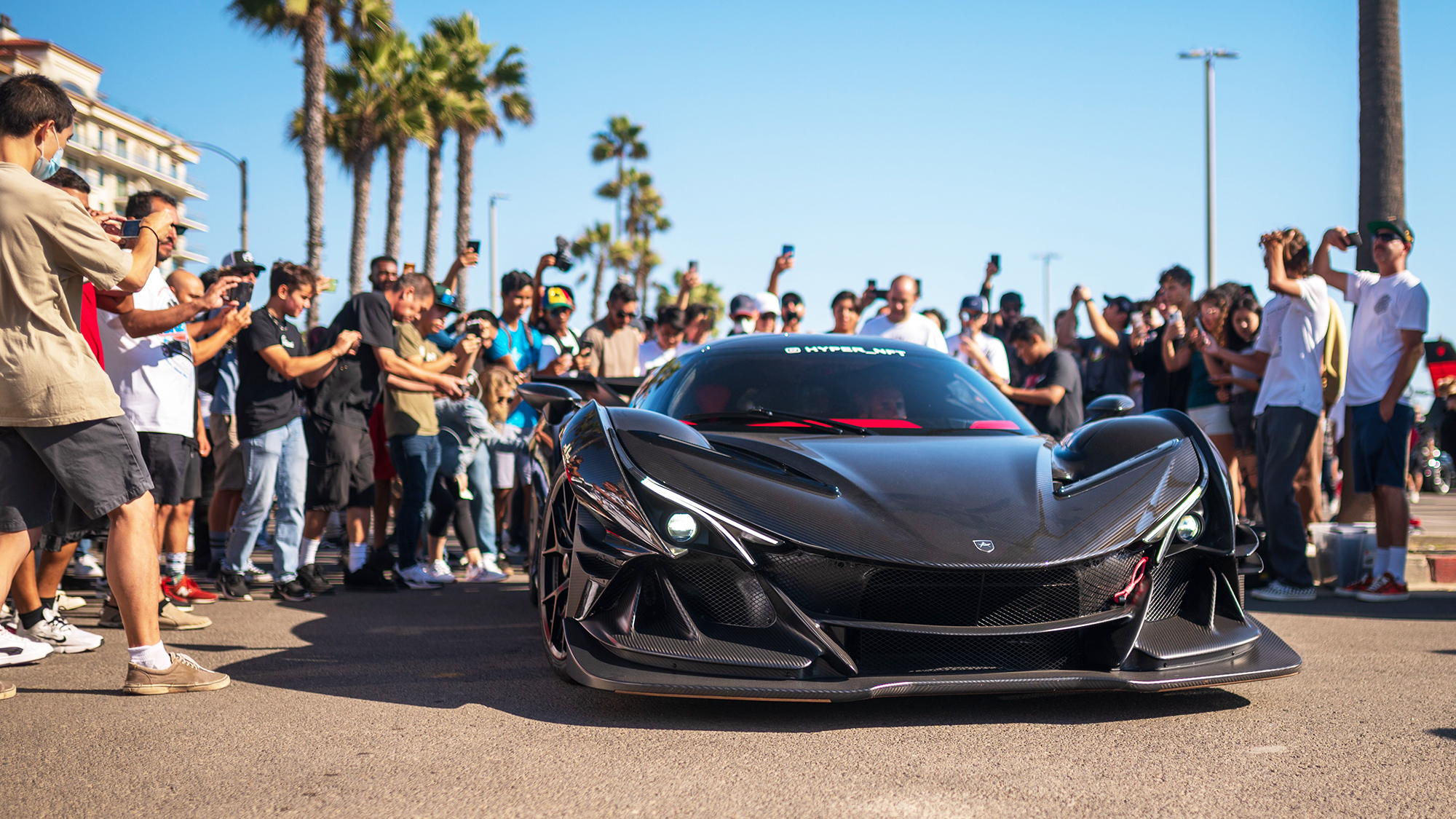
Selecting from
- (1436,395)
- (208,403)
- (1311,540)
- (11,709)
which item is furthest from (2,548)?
(1436,395)

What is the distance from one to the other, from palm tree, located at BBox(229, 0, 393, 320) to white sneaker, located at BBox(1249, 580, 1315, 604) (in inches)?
826

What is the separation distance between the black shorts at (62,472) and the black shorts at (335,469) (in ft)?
9.09

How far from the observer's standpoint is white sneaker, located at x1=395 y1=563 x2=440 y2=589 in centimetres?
690

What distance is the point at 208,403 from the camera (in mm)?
8750

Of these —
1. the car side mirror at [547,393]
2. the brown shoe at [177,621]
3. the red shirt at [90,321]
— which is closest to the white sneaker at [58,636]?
the brown shoe at [177,621]

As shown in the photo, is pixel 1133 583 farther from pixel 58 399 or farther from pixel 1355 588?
pixel 1355 588

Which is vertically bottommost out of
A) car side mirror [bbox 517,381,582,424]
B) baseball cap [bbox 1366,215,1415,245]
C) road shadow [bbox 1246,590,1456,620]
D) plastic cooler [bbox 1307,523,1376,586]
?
road shadow [bbox 1246,590,1456,620]

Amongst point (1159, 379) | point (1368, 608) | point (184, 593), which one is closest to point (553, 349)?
point (184, 593)

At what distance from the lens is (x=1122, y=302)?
372 inches

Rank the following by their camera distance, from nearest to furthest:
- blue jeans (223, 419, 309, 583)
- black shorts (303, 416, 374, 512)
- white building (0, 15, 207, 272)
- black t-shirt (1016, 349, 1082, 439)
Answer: blue jeans (223, 419, 309, 583), black shorts (303, 416, 374, 512), black t-shirt (1016, 349, 1082, 439), white building (0, 15, 207, 272)

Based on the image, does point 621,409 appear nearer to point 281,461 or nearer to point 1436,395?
point 281,461

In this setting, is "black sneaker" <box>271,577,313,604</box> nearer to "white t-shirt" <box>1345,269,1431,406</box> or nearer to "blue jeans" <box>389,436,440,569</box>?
"blue jeans" <box>389,436,440,569</box>

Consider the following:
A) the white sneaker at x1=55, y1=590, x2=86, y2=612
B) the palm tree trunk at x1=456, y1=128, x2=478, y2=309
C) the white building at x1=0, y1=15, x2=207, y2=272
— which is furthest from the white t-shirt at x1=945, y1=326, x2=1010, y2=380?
the white building at x1=0, y1=15, x2=207, y2=272

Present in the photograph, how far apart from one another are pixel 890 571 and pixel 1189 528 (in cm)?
102
